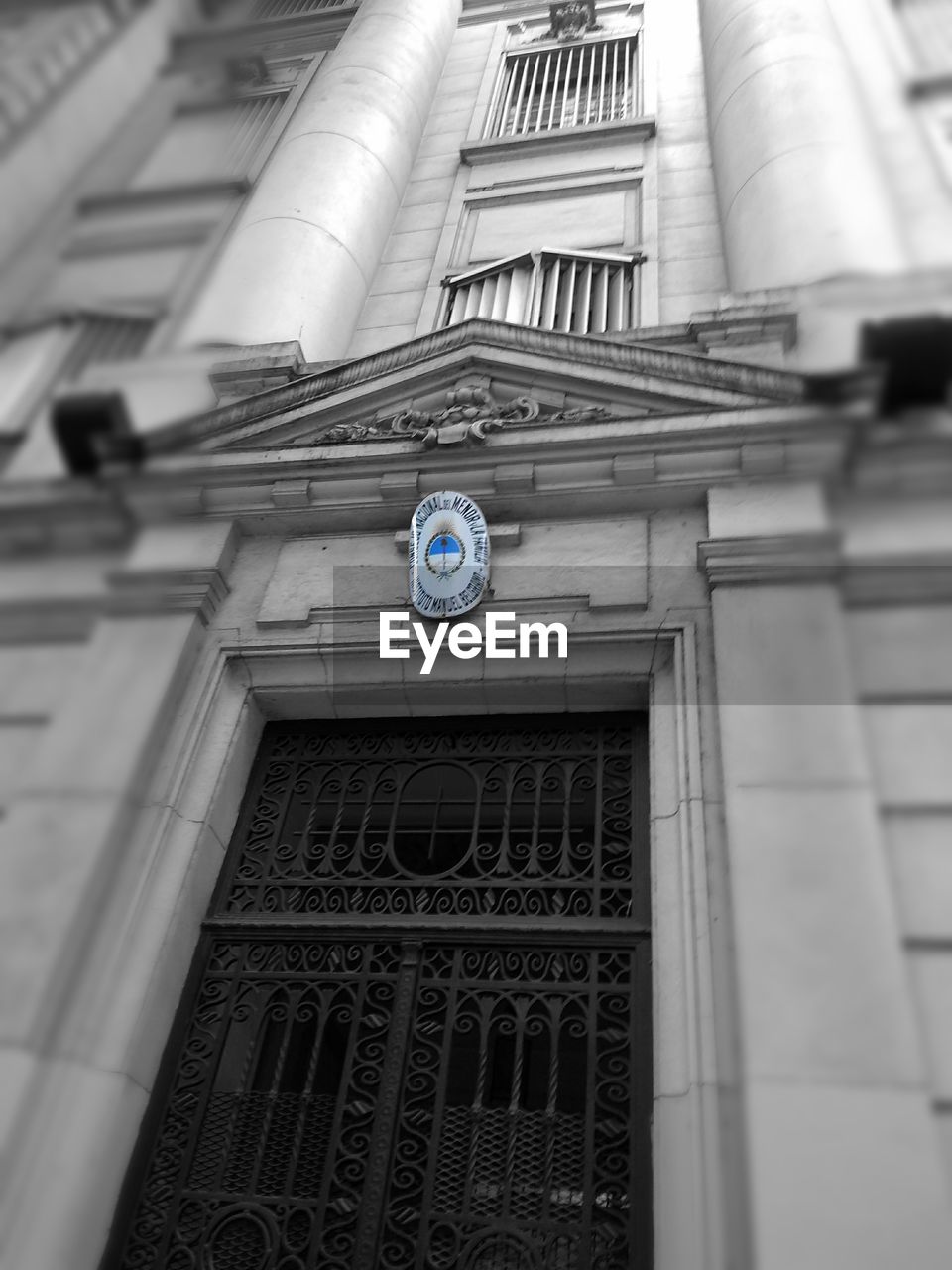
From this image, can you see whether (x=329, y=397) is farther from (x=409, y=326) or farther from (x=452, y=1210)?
(x=452, y=1210)

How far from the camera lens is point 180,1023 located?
230 inches

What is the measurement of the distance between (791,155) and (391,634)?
6.41 metres

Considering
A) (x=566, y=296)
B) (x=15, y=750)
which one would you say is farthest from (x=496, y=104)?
(x=15, y=750)

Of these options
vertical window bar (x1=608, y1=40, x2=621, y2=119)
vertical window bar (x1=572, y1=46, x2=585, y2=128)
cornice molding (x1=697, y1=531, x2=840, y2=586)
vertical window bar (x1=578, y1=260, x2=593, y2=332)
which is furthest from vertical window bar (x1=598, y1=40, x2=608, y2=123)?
cornice molding (x1=697, y1=531, x2=840, y2=586)

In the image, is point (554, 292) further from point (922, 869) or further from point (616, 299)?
point (922, 869)

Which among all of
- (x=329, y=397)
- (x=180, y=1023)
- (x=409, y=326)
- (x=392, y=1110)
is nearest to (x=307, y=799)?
(x=180, y=1023)

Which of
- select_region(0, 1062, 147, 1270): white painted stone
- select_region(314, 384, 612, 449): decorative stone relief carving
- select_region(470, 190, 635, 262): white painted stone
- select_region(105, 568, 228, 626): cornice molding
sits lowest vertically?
select_region(0, 1062, 147, 1270): white painted stone

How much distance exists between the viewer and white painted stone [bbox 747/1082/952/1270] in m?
3.72

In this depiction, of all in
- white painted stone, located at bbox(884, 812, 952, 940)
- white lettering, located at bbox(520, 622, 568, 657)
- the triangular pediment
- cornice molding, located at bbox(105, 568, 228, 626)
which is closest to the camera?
white painted stone, located at bbox(884, 812, 952, 940)

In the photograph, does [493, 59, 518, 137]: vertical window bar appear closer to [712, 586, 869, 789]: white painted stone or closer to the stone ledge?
Result: the stone ledge

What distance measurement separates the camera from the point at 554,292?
10719mm

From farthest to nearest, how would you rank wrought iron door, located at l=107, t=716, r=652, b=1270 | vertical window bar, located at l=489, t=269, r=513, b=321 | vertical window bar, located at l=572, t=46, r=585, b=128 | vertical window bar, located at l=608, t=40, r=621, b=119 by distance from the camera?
vertical window bar, located at l=572, t=46, r=585, b=128 < vertical window bar, located at l=608, t=40, r=621, b=119 < vertical window bar, located at l=489, t=269, r=513, b=321 < wrought iron door, located at l=107, t=716, r=652, b=1270

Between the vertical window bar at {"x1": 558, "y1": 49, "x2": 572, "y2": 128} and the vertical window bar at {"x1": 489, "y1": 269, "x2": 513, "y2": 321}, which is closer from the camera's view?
the vertical window bar at {"x1": 489, "y1": 269, "x2": 513, "y2": 321}

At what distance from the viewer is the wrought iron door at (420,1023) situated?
502cm
